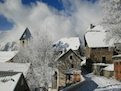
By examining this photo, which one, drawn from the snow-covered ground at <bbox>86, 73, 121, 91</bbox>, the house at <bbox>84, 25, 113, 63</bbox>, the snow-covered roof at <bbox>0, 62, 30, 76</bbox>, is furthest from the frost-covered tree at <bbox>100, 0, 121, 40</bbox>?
the house at <bbox>84, 25, 113, 63</bbox>

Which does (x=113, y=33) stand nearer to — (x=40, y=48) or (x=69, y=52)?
(x=40, y=48)

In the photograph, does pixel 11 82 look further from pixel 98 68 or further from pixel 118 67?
pixel 98 68

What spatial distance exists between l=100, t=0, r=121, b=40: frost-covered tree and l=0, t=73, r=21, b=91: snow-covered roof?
11.3m

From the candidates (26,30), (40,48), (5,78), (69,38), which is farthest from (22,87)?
(26,30)

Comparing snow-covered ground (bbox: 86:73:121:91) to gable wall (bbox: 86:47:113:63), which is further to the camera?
gable wall (bbox: 86:47:113:63)

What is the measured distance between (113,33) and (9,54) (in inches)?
2317

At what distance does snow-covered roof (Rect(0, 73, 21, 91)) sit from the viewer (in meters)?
29.4

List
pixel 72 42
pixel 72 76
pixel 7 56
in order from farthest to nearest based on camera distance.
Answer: pixel 7 56 → pixel 72 42 → pixel 72 76

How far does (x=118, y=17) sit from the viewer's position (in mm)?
27125

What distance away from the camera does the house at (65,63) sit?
6053 cm

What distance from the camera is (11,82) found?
3055 cm

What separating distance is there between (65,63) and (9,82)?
32.7 m

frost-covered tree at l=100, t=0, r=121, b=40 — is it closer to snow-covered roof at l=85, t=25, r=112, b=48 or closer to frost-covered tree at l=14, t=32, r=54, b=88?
frost-covered tree at l=14, t=32, r=54, b=88

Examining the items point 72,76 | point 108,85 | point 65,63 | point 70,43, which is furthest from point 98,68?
point 108,85
